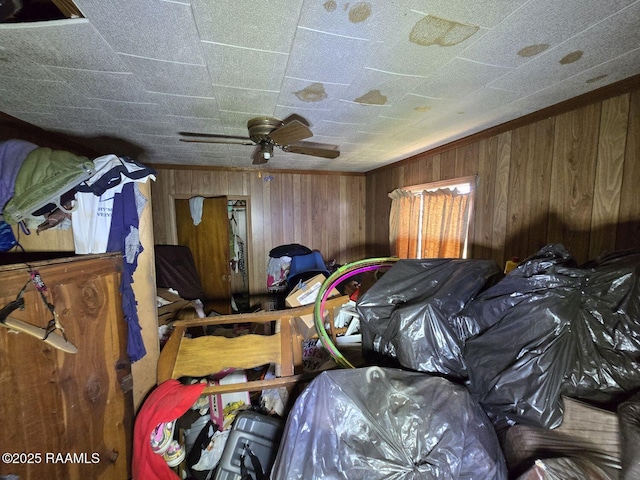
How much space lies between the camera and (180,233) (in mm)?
3805

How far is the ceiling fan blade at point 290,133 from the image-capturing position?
1569 millimetres

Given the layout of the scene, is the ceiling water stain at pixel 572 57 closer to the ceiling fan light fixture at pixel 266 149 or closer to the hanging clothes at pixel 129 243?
the ceiling fan light fixture at pixel 266 149

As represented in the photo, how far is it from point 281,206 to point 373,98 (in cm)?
271

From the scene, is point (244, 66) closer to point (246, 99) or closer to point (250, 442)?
point (246, 99)

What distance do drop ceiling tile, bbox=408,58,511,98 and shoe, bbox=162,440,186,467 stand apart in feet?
7.90

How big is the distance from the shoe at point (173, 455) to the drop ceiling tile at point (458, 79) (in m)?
2.41

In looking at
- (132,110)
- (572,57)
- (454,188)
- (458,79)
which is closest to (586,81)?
(572,57)

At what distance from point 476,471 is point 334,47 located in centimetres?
158

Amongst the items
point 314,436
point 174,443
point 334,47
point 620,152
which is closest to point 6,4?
point 334,47

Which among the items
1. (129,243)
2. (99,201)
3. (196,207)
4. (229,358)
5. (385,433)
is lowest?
(229,358)

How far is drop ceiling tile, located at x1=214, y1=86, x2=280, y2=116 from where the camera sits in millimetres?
1412

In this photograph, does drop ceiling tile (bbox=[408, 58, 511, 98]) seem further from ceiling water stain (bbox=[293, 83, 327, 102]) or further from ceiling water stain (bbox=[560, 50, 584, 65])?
ceiling water stain (bbox=[293, 83, 327, 102])

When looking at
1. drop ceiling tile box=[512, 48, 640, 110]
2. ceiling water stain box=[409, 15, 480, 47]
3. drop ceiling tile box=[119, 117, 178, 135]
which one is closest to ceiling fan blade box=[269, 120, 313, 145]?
ceiling water stain box=[409, 15, 480, 47]

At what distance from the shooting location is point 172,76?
1250 mm
